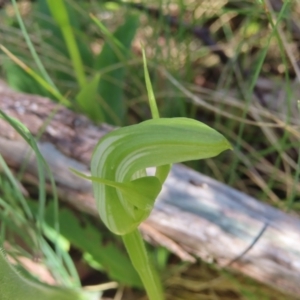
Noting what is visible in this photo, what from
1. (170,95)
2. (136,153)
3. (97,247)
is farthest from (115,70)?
(136,153)

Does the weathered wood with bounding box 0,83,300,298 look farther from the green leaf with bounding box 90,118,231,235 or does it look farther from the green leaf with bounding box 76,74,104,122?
the green leaf with bounding box 90,118,231,235

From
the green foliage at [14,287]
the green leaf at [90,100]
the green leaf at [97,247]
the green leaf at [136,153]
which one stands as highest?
the green leaf at [90,100]

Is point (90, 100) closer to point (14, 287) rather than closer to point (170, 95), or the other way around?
point (170, 95)

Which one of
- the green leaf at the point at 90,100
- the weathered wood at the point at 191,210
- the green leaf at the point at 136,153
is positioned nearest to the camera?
the green leaf at the point at 136,153

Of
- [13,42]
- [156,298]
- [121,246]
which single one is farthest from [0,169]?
[156,298]

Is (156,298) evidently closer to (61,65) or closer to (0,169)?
(0,169)

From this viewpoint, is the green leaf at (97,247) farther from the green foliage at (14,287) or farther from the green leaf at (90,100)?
the green foliage at (14,287)

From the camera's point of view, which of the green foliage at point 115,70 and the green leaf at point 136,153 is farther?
the green foliage at point 115,70

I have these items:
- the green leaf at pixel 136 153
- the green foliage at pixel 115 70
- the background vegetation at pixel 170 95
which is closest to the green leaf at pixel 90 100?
the background vegetation at pixel 170 95
